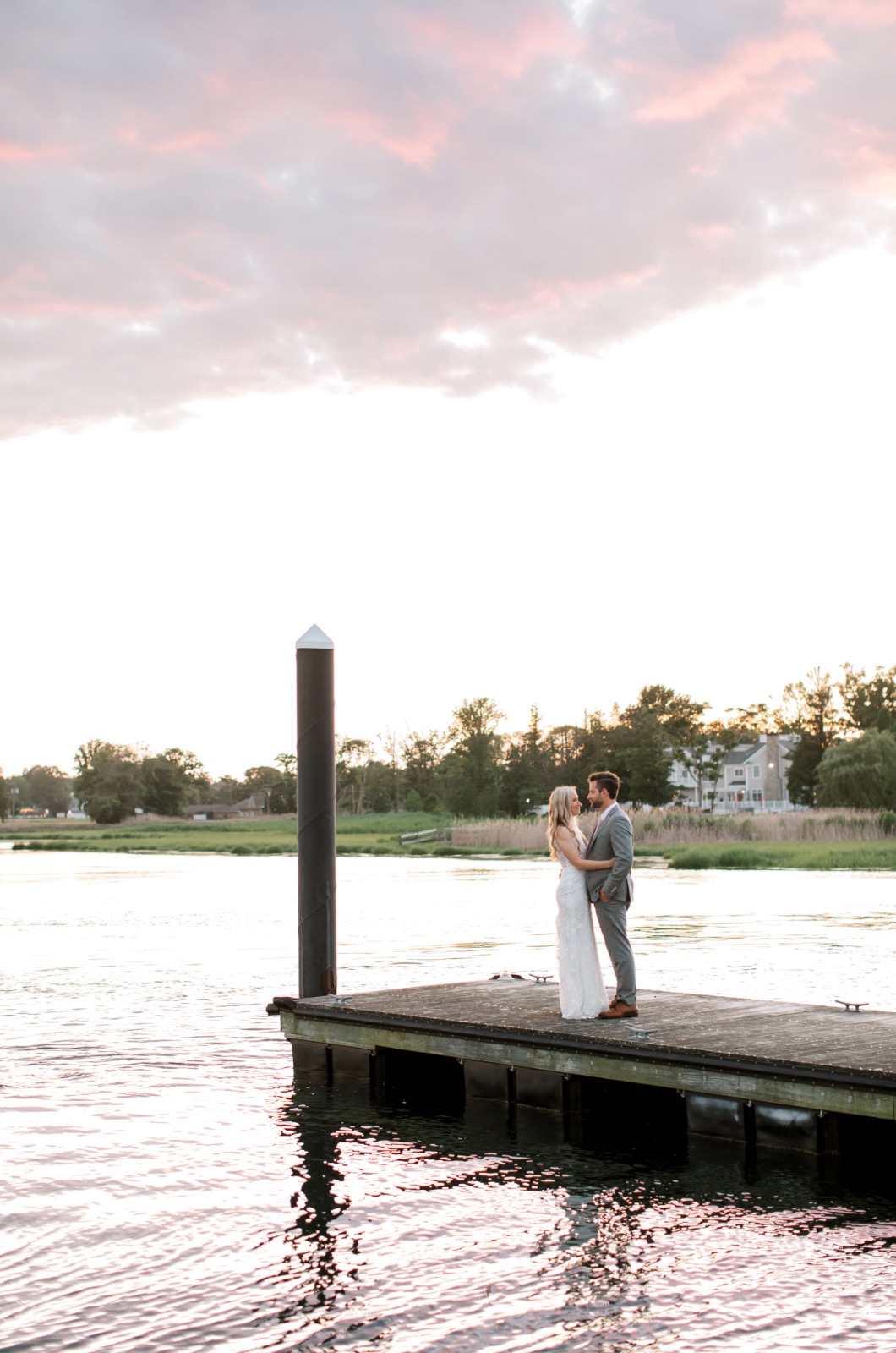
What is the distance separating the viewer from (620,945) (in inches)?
462

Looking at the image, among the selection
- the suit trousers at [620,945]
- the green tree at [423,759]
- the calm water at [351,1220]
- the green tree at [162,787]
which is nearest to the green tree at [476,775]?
the green tree at [423,759]

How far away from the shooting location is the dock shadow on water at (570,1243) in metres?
7.08

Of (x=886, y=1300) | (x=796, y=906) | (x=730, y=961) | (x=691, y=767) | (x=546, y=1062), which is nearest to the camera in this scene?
(x=886, y=1300)

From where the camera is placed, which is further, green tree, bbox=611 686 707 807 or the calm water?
green tree, bbox=611 686 707 807

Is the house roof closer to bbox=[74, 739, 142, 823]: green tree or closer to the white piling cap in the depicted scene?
bbox=[74, 739, 142, 823]: green tree

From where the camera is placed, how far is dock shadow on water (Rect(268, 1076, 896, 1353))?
23.2ft

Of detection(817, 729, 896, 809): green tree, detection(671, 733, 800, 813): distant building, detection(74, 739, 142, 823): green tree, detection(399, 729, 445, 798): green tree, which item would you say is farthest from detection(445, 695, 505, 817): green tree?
detection(74, 739, 142, 823): green tree

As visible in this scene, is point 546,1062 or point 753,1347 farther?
point 546,1062

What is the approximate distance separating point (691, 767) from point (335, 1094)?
325ft

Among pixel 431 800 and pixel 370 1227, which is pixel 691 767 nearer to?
pixel 431 800

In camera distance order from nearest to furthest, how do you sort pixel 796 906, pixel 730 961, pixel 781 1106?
pixel 781 1106
pixel 730 961
pixel 796 906

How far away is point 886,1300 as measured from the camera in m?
7.37

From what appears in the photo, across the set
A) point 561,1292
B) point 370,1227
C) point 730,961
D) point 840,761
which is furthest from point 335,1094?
point 840,761

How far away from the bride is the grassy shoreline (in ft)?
120
